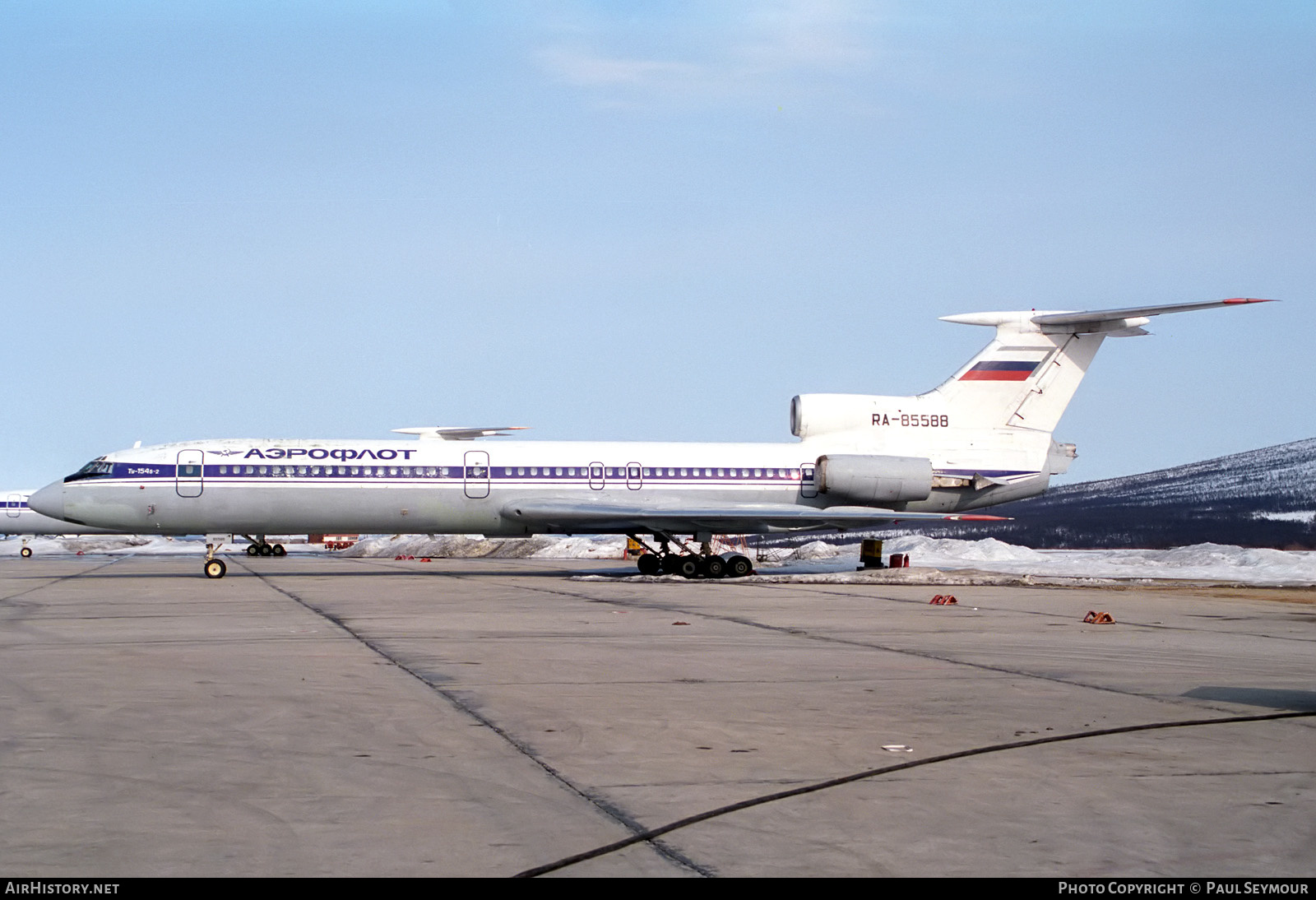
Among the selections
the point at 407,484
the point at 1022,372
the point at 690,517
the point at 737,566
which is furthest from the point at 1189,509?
the point at 407,484

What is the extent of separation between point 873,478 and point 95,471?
697 inches

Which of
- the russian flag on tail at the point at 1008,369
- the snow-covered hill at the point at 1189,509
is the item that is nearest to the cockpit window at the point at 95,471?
the russian flag on tail at the point at 1008,369

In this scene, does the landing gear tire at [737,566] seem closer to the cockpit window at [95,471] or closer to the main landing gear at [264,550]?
the cockpit window at [95,471]

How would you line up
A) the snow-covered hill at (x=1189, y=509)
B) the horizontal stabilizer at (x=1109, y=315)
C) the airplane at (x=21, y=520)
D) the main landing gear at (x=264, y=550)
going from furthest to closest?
1. the snow-covered hill at (x=1189, y=509)
2. the airplane at (x=21, y=520)
3. the main landing gear at (x=264, y=550)
4. the horizontal stabilizer at (x=1109, y=315)

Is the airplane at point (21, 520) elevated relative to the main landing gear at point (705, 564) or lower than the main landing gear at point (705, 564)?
elevated

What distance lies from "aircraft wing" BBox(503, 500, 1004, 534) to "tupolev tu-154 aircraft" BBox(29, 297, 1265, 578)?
56 mm

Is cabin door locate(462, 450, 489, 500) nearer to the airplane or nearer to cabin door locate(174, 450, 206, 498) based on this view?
Result: cabin door locate(174, 450, 206, 498)

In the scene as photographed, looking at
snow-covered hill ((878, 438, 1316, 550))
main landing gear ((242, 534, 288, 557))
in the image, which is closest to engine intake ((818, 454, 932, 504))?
snow-covered hill ((878, 438, 1316, 550))

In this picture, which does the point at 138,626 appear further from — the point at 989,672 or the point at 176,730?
the point at 989,672

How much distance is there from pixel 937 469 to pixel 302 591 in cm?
1508

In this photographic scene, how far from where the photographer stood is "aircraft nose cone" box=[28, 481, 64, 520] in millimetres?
27594

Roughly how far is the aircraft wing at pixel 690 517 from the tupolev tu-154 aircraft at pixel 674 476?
2.2 inches

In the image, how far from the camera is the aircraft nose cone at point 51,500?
2759 centimetres

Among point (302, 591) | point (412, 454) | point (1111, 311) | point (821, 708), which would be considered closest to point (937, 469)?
point (1111, 311)
